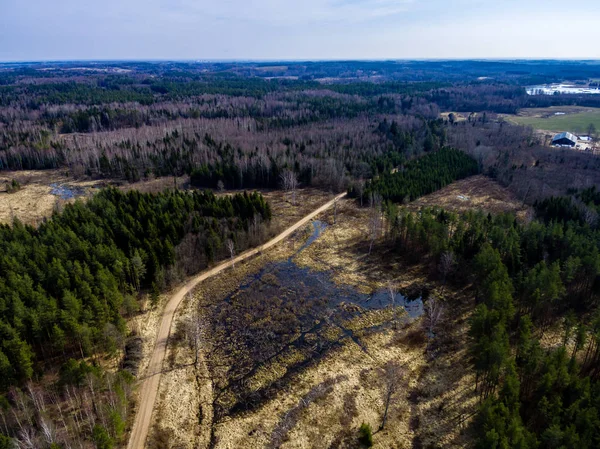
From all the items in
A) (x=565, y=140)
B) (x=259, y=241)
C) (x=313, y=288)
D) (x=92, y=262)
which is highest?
(x=565, y=140)

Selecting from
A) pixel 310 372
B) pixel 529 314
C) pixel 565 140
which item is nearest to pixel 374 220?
pixel 529 314

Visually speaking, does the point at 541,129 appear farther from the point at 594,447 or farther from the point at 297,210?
the point at 594,447

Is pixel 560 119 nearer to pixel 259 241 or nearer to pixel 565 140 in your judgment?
pixel 565 140

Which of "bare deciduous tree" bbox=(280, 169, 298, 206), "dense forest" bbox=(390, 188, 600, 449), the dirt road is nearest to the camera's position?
"dense forest" bbox=(390, 188, 600, 449)

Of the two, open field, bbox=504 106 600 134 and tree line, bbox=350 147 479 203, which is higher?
open field, bbox=504 106 600 134

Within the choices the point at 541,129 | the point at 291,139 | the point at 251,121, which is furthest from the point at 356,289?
the point at 541,129

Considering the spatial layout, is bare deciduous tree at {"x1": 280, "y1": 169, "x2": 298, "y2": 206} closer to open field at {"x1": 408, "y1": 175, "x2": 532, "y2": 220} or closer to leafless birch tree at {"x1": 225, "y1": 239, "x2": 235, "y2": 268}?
open field at {"x1": 408, "y1": 175, "x2": 532, "y2": 220}

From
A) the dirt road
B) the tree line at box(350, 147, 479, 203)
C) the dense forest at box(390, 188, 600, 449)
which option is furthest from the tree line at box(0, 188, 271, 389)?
the dense forest at box(390, 188, 600, 449)

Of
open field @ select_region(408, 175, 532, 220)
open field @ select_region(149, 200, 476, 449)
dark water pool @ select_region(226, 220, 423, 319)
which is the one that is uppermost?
open field @ select_region(408, 175, 532, 220)
